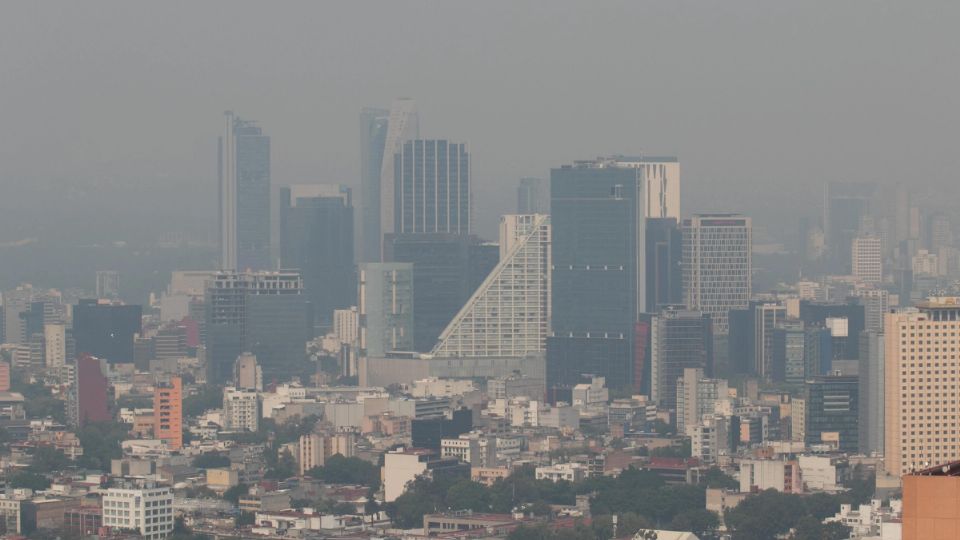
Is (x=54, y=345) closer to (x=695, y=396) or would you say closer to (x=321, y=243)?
(x=321, y=243)

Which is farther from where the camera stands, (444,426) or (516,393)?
(516,393)

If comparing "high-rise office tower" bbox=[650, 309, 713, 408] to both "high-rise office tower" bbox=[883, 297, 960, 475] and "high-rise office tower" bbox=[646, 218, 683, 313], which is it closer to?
"high-rise office tower" bbox=[646, 218, 683, 313]

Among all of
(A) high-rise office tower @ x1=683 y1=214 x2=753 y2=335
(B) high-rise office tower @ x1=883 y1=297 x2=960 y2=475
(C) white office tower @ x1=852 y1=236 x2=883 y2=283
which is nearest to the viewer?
(B) high-rise office tower @ x1=883 y1=297 x2=960 y2=475

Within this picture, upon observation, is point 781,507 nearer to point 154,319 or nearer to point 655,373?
point 655,373

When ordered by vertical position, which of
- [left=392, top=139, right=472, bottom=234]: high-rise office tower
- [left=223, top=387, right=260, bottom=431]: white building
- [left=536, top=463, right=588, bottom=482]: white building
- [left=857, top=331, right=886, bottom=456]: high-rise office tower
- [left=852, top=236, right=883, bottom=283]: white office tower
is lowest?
[left=536, top=463, right=588, bottom=482]: white building

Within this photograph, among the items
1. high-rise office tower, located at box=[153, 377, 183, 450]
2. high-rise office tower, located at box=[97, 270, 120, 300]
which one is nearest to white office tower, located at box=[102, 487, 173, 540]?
high-rise office tower, located at box=[153, 377, 183, 450]

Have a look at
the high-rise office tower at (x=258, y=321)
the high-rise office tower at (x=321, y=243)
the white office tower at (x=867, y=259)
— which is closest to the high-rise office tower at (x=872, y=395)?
the white office tower at (x=867, y=259)

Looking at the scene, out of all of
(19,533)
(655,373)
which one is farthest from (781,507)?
(655,373)
